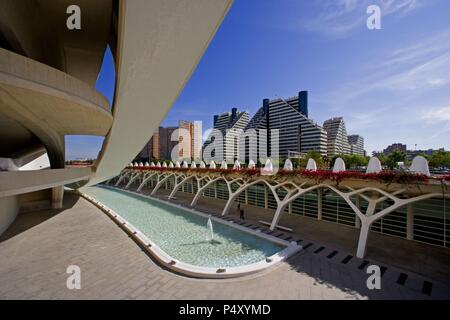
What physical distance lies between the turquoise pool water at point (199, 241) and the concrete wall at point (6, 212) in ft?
22.5

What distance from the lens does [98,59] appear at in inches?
599

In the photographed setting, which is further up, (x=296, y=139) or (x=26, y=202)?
(x=296, y=139)

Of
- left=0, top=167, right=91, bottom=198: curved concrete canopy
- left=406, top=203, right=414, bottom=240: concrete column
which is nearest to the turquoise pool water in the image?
left=0, top=167, right=91, bottom=198: curved concrete canopy

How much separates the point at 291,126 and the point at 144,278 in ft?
294

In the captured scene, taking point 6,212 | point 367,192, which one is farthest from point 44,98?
point 367,192

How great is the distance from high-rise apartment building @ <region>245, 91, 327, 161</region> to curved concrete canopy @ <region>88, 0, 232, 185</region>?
65997 mm

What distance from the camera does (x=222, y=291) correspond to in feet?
19.7

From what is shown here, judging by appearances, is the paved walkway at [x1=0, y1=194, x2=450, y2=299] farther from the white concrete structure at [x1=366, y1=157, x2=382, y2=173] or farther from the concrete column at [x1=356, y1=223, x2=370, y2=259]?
the white concrete structure at [x1=366, y1=157, x2=382, y2=173]

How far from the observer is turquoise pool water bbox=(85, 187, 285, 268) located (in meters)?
8.60

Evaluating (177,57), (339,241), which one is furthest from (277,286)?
(177,57)

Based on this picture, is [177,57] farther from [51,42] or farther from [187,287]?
[51,42]

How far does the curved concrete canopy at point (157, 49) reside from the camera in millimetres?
5859
